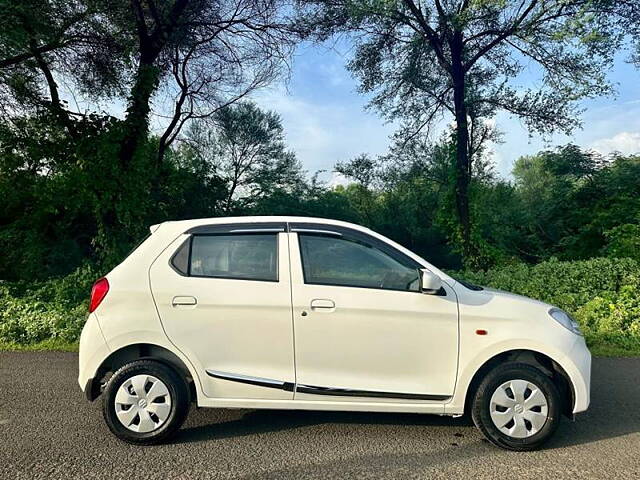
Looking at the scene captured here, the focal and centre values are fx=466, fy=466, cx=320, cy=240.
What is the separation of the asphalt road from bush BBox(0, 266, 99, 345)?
2743 mm

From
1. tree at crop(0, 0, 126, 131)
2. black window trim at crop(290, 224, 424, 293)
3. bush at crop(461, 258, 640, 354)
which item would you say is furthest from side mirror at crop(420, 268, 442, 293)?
tree at crop(0, 0, 126, 131)

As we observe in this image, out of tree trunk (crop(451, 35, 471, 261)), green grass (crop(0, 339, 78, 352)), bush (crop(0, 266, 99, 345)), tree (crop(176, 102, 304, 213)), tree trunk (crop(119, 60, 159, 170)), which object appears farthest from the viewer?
tree (crop(176, 102, 304, 213))

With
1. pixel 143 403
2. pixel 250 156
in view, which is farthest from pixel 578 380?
pixel 250 156

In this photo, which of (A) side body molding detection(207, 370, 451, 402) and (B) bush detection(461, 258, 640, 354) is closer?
(A) side body molding detection(207, 370, 451, 402)

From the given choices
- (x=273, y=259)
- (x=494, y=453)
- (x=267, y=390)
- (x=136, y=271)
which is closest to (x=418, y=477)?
(x=494, y=453)

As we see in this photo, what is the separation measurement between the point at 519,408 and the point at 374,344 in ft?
3.98

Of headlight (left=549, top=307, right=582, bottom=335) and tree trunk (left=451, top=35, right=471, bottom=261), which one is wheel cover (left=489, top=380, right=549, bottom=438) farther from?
tree trunk (left=451, top=35, right=471, bottom=261)

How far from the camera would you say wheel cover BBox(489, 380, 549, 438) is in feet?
11.7

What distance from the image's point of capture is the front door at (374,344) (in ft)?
11.9

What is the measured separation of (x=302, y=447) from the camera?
3.60 m

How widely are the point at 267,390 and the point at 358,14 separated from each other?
10980 mm

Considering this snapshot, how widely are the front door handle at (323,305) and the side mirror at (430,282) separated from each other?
717 mm

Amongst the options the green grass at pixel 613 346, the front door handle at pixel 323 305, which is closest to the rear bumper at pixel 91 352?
the front door handle at pixel 323 305

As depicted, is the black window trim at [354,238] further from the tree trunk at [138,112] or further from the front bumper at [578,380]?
the tree trunk at [138,112]
